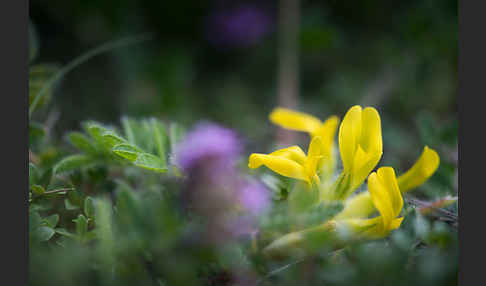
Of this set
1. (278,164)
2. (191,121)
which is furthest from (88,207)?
(191,121)

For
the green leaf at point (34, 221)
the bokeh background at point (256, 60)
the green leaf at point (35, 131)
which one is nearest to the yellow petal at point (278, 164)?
the green leaf at point (34, 221)

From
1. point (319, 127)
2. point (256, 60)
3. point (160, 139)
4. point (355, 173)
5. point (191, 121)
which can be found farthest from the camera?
point (256, 60)

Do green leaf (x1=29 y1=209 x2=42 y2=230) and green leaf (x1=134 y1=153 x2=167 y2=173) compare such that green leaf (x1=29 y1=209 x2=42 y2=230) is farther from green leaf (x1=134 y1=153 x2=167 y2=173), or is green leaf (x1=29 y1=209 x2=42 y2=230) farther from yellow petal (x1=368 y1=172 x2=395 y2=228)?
yellow petal (x1=368 y1=172 x2=395 y2=228)

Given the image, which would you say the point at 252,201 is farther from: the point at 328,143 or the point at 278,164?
the point at 328,143

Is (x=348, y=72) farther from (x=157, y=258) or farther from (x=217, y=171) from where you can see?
(x=157, y=258)

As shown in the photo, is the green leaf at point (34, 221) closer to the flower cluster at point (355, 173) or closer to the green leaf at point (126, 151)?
the green leaf at point (126, 151)

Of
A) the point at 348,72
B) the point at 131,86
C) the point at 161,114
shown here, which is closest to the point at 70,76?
the point at 131,86

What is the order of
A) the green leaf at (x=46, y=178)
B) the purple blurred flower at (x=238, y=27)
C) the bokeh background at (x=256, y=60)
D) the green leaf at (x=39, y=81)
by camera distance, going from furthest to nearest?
the purple blurred flower at (x=238, y=27) < the bokeh background at (x=256, y=60) < the green leaf at (x=39, y=81) < the green leaf at (x=46, y=178)
